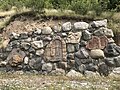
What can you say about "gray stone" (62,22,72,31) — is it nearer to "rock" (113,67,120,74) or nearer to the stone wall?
the stone wall

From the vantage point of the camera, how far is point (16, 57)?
1374 cm

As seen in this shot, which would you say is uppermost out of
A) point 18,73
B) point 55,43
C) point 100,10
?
point 100,10

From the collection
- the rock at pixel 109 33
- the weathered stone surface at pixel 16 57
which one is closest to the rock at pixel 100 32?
the rock at pixel 109 33

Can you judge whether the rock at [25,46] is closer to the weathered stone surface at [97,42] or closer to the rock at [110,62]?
the weathered stone surface at [97,42]

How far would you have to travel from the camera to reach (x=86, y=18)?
13.7m

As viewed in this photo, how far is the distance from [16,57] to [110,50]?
3.71 metres

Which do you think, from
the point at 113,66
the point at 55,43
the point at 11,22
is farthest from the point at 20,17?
the point at 113,66

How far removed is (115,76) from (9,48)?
460 cm

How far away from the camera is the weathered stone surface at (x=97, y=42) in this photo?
12.8m

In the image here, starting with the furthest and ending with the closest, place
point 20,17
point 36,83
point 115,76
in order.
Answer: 1. point 20,17
2. point 115,76
3. point 36,83

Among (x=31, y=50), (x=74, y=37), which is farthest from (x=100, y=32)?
(x=31, y=50)

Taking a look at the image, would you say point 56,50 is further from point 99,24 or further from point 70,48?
point 99,24

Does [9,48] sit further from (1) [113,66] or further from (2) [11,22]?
(1) [113,66]

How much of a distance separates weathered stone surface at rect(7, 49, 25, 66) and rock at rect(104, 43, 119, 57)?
3315mm
